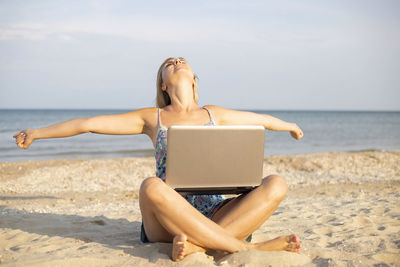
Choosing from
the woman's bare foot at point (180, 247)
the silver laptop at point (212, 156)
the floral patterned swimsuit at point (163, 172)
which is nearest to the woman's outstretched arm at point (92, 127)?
the floral patterned swimsuit at point (163, 172)

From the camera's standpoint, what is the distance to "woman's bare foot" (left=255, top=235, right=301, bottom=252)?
9.11 feet

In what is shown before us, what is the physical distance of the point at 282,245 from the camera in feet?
9.15

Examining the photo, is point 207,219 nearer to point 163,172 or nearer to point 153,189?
point 153,189

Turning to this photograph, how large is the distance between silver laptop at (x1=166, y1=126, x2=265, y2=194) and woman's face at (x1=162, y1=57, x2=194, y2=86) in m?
0.92

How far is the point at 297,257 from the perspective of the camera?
2707 millimetres

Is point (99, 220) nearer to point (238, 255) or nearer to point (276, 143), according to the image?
point (238, 255)

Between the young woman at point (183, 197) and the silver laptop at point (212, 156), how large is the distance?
0.57 feet

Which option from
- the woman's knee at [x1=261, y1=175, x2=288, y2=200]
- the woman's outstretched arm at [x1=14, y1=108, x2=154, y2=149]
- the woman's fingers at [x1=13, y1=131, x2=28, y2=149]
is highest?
the woman's outstretched arm at [x1=14, y1=108, x2=154, y2=149]

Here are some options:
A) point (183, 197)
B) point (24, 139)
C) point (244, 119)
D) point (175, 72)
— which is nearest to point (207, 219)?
point (183, 197)

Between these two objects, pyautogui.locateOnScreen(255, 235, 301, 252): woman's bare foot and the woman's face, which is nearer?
pyautogui.locateOnScreen(255, 235, 301, 252): woman's bare foot

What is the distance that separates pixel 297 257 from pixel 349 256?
0.43 metres

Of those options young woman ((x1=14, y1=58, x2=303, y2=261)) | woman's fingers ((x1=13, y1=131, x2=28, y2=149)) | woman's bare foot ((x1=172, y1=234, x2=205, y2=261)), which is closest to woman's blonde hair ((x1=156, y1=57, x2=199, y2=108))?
young woman ((x1=14, y1=58, x2=303, y2=261))

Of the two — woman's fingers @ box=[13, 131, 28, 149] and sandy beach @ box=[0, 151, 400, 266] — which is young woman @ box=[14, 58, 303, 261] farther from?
sandy beach @ box=[0, 151, 400, 266]

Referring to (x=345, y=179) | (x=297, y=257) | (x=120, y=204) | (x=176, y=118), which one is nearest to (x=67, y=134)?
(x=176, y=118)
